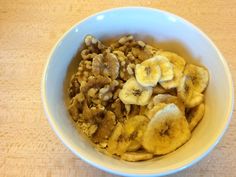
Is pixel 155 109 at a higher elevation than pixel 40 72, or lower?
higher

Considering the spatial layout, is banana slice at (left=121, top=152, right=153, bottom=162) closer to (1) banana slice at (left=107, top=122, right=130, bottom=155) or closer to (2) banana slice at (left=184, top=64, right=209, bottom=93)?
(1) banana slice at (left=107, top=122, right=130, bottom=155)

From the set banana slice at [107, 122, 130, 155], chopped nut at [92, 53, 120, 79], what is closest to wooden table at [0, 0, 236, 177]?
banana slice at [107, 122, 130, 155]

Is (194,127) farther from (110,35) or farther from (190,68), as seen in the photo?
(110,35)

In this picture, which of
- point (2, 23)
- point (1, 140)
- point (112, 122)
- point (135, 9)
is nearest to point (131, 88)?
point (112, 122)

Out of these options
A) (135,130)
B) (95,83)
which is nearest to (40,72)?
(95,83)

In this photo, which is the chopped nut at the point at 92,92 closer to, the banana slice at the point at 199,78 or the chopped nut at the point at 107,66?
the chopped nut at the point at 107,66

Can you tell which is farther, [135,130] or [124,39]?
[124,39]

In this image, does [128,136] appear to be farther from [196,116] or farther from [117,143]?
[196,116]
